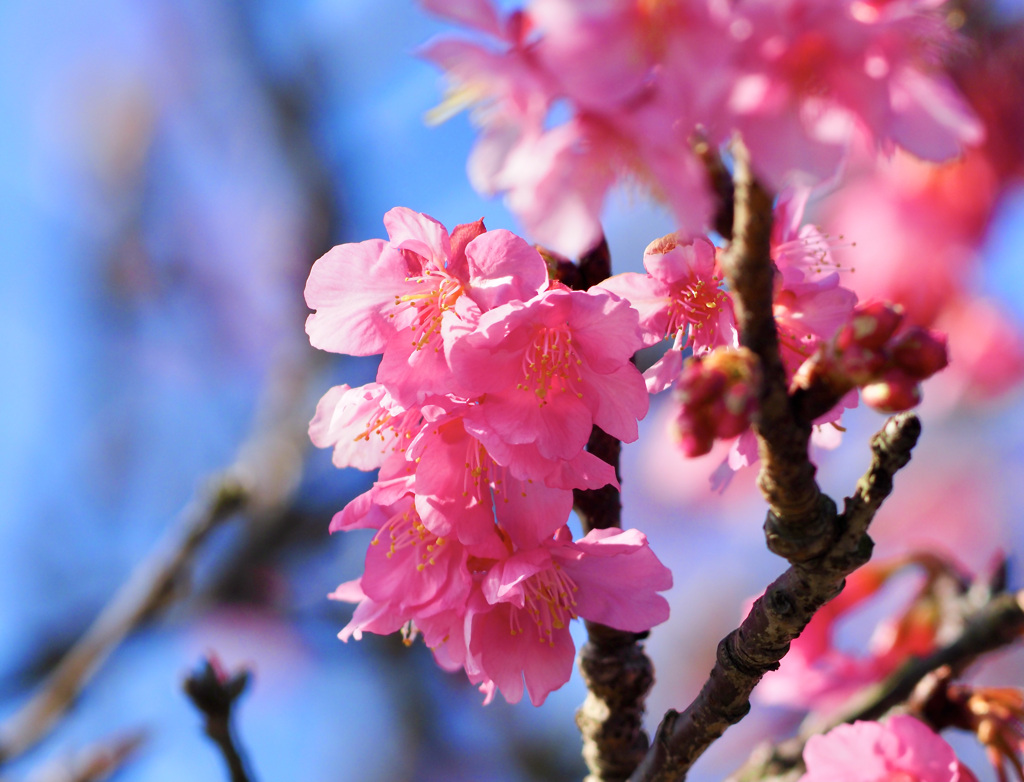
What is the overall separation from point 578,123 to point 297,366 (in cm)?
295

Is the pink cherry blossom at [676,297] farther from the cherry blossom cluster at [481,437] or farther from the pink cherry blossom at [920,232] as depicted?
the pink cherry blossom at [920,232]

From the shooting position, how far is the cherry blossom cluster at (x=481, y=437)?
0.84m

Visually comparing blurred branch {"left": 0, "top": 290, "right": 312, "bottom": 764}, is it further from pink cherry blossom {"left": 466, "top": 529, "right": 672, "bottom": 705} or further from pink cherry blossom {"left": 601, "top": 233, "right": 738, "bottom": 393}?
pink cherry blossom {"left": 601, "top": 233, "right": 738, "bottom": 393}

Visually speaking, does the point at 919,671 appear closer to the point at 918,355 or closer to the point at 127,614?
the point at 918,355

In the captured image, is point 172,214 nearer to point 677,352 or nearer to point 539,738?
point 539,738

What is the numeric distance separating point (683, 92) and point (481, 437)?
371mm

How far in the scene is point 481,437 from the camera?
82 centimetres

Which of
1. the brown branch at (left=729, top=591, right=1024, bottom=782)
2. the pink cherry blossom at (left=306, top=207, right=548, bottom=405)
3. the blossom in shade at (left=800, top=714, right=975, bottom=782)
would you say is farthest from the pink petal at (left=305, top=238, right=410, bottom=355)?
the brown branch at (left=729, top=591, right=1024, bottom=782)

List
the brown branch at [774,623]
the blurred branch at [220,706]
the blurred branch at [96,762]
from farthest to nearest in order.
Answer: the blurred branch at [96,762] < the blurred branch at [220,706] < the brown branch at [774,623]

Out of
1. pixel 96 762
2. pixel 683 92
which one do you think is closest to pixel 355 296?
pixel 683 92

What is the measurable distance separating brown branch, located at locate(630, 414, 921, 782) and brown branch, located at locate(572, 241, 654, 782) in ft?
0.31

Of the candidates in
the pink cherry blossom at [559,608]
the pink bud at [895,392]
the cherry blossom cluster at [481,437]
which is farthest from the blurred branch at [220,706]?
the pink bud at [895,392]

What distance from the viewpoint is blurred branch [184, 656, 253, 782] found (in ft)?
3.78

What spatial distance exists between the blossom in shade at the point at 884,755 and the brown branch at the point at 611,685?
209mm
